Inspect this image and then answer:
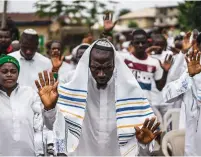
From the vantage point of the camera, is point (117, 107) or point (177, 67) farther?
point (177, 67)

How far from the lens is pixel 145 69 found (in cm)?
823

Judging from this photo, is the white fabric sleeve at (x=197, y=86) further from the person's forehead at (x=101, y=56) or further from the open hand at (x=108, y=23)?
the open hand at (x=108, y=23)

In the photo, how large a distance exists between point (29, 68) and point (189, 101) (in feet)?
8.41

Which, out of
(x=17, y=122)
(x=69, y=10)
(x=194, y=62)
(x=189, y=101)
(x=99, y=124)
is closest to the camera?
(x=99, y=124)

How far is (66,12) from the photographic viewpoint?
22703 mm

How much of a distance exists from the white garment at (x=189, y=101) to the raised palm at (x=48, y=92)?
1.64 metres

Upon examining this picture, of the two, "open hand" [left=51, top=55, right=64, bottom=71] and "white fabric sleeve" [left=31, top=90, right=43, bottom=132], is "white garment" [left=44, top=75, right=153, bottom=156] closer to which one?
"white fabric sleeve" [left=31, top=90, right=43, bottom=132]

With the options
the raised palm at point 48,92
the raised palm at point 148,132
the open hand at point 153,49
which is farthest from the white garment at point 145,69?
the raised palm at point 148,132

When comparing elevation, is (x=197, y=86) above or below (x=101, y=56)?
below

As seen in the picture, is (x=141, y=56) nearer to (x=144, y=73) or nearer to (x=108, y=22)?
(x=144, y=73)

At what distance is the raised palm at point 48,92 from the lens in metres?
4.30

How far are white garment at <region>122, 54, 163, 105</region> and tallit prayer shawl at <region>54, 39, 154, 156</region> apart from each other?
353 centimetres

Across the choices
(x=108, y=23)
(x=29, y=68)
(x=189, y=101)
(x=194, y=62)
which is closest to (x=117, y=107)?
(x=194, y=62)

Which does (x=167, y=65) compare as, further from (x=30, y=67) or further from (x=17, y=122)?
(x=17, y=122)
